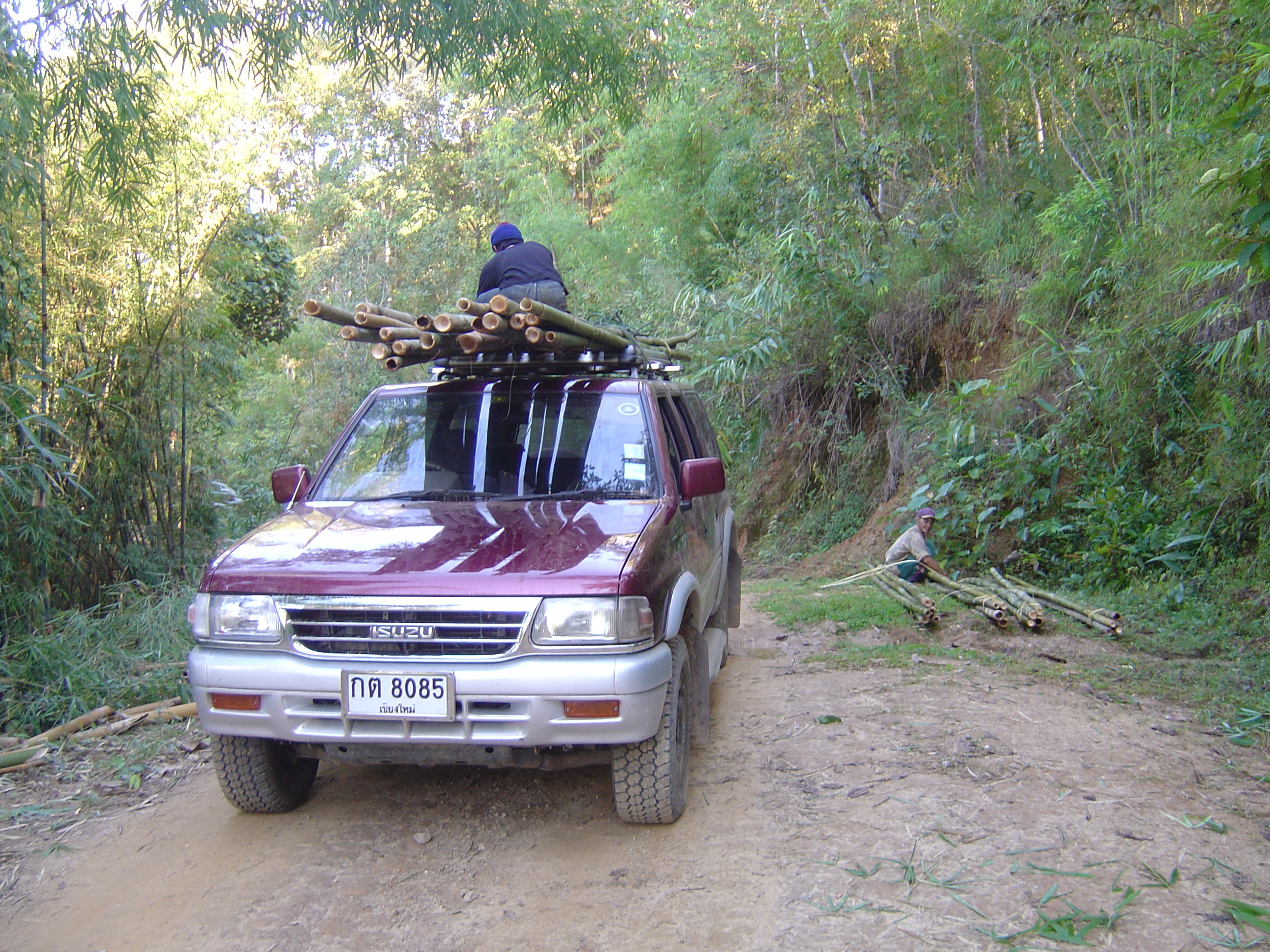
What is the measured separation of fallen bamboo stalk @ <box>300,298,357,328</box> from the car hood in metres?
0.79

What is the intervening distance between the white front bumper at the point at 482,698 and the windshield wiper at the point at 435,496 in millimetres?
1016

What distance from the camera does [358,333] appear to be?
172 inches

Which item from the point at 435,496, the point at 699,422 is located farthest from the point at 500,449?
the point at 699,422

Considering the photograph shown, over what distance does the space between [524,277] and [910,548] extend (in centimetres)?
465

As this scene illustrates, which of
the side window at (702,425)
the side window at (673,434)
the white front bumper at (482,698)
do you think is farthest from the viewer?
the side window at (702,425)

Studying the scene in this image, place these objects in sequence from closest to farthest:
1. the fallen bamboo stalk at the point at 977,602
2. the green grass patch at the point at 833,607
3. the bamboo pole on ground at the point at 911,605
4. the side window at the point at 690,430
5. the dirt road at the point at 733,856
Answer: the dirt road at the point at 733,856 < the side window at the point at 690,430 < the fallen bamboo stalk at the point at 977,602 < the bamboo pole on ground at the point at 911,605 < the green grass patch at the point at 833,607

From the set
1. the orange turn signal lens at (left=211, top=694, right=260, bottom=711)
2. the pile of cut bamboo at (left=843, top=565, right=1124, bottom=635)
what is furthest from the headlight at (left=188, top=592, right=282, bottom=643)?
the pile of cut bamboo at (left=843, top=565, right=1124, bottom=635)

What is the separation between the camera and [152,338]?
7.73 metres

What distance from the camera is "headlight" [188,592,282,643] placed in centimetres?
349

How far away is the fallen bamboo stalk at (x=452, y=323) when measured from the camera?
3.92 meters

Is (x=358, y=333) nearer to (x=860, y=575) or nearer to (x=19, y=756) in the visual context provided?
(x=19, y=756)

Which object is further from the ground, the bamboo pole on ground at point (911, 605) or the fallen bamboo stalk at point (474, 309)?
the fallen bamboo stalk at point (474, 309)

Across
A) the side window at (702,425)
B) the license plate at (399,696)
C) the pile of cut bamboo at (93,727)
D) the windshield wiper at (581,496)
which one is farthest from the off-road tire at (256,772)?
the side window at (702,425)

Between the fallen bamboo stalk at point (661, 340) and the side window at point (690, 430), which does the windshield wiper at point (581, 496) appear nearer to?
the side window at point (690, 430)
